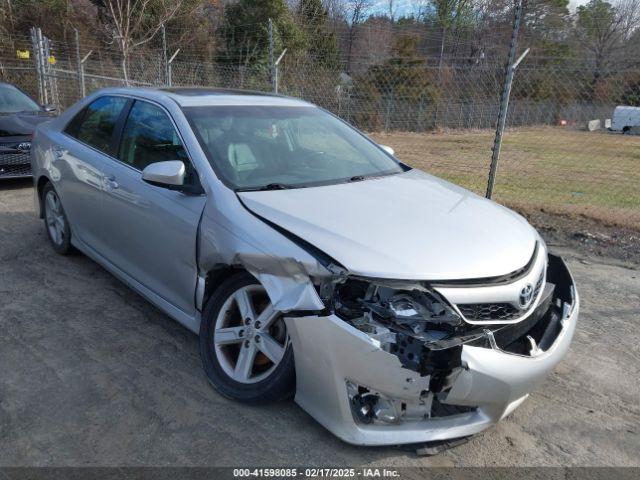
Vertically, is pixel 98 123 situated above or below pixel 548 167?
above

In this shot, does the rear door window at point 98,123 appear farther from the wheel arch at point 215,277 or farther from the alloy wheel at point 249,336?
the alloy wheel at point 249,336

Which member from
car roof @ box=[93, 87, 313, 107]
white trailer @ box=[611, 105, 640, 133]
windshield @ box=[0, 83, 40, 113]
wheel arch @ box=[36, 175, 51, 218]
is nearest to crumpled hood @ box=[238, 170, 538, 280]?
car roof @ box=[93, 87, 313, 107]

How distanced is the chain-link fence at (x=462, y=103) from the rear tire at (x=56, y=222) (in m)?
5.45

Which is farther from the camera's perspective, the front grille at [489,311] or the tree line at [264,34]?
the tree line at [264,34]

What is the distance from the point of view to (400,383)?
87.1 inches

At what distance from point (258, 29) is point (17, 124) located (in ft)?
57.8

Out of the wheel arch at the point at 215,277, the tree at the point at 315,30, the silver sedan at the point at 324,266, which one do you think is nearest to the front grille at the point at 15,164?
the silver sedan at the point at 324,266

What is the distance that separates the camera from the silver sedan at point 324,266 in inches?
89.3

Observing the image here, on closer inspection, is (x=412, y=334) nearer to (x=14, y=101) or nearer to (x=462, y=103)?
(x=14, y=101)

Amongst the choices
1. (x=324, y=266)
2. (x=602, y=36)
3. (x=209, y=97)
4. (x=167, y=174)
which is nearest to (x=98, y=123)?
(x=209, y=97)

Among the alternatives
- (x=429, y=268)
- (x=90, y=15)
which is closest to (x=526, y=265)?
(x=429, y=268)

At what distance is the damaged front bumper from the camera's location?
2.20m

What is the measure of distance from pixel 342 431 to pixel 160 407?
1.03 m

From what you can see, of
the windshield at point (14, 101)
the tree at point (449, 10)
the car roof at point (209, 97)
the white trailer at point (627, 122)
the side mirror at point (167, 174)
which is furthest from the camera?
the tree at point (449, 10)
